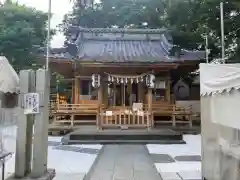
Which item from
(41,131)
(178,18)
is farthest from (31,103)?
(178,18)

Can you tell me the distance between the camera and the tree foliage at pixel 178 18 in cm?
1433

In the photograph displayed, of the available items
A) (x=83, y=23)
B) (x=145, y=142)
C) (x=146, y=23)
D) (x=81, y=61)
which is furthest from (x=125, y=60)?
(x=83, y=23)

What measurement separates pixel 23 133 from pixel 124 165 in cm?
300

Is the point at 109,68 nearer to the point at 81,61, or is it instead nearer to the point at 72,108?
the point at 81,61

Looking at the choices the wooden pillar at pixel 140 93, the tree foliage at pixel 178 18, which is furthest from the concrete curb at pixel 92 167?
the tree foliage at pixel 178 18

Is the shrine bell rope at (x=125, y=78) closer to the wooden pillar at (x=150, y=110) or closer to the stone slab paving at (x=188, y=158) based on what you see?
the wooden pillar at (x=150, y=110)

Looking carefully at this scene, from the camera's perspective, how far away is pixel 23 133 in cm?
394

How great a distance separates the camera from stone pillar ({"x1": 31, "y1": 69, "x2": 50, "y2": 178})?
390 cm

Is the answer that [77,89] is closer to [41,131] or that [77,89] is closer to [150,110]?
[150,110]

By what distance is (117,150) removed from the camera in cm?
857

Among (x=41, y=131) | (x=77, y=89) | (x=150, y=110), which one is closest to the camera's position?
(x=41, y=131)

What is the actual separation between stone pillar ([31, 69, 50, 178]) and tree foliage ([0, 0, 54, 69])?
47.8 ft

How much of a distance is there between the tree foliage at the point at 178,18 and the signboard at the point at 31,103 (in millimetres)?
9703

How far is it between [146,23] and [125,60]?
11.8 meters
